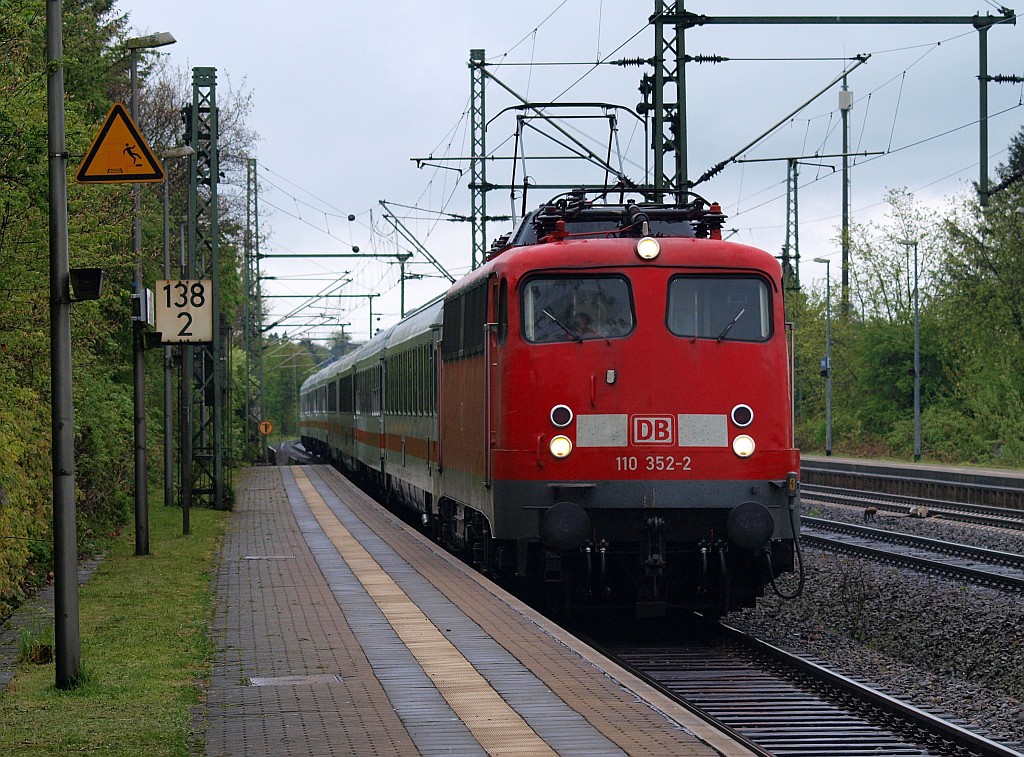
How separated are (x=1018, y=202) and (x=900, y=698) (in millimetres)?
40446

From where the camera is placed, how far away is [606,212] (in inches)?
556

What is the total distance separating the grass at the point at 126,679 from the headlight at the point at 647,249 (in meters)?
4.84

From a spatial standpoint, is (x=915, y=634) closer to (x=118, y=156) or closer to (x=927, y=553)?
(x=927, y=553)

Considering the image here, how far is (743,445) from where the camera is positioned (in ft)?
41.0

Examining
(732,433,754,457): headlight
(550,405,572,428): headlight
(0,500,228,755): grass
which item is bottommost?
Result: (0,500,228,755): grass

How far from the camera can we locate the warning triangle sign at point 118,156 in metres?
10.2

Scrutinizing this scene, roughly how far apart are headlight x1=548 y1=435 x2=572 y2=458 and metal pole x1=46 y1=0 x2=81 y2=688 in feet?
13.9

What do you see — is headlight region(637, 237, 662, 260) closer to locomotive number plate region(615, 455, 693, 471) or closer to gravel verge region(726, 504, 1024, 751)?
locomotive number plate region(615, 455, 693, 471)

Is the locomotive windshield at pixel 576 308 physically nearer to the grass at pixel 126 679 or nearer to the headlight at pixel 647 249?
the headlight at pixel 647 249

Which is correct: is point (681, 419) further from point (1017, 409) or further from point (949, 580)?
point (1017, 409)

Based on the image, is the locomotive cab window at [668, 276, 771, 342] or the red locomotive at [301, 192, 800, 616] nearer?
the red locomotive at [301, 192, 800, 616]

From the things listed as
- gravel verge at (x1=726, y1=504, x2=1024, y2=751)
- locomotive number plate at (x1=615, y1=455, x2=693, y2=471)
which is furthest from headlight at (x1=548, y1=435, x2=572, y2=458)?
gravel verge at (x1=726, y1=504, x2=1024, y2=751)

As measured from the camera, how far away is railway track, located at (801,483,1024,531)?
25247 mm

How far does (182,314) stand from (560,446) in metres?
9.88
